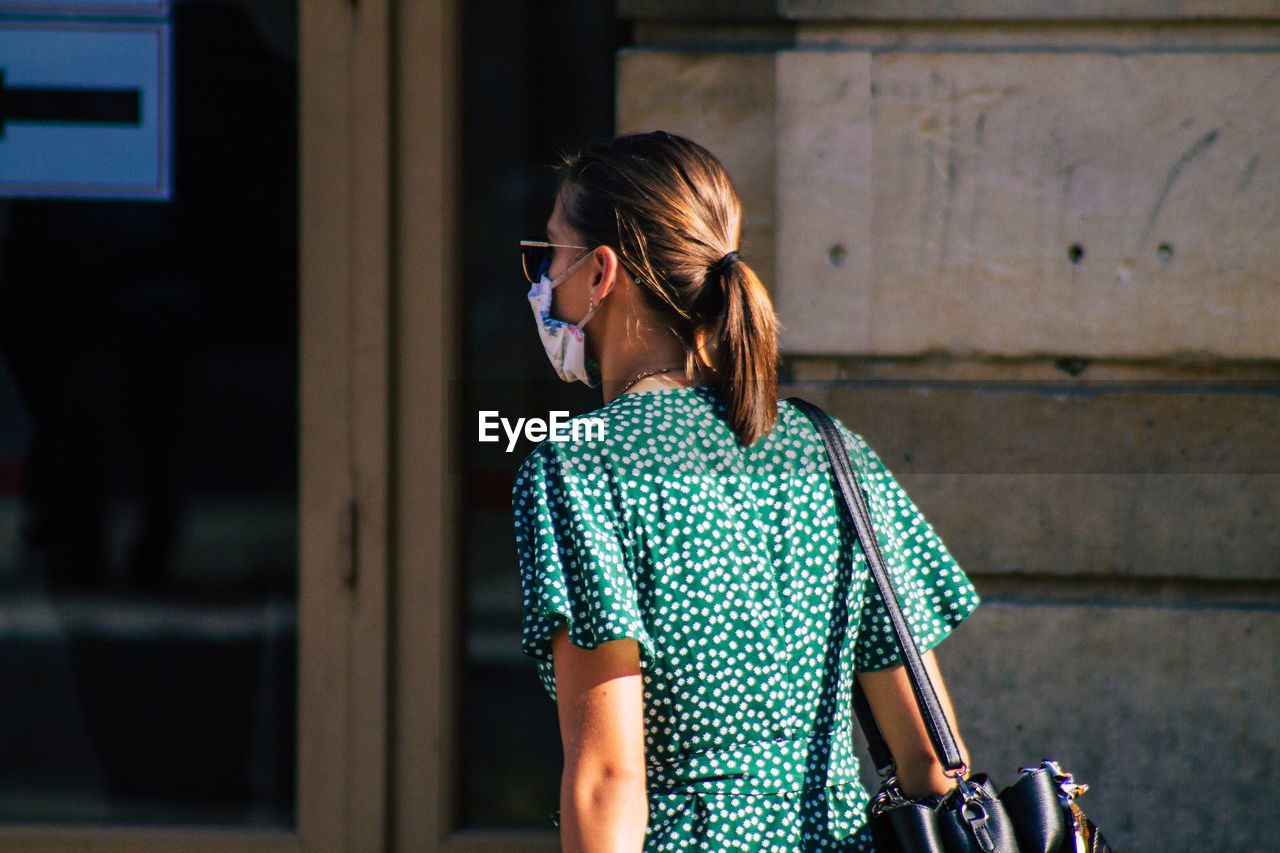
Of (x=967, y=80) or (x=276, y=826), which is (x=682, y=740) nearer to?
(x=967, y=80)

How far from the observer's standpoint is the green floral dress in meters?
1.45

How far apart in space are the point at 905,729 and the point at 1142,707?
5.92ft

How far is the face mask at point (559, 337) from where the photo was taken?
1851 millimetres

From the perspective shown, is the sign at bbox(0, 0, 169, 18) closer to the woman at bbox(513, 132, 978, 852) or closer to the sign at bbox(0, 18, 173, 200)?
the sign at bbox(0, 18, 173, 200)

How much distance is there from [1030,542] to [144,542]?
101 inches

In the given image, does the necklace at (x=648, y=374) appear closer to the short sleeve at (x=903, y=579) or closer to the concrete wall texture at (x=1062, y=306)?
the short sleeve at (x=903, y=579)

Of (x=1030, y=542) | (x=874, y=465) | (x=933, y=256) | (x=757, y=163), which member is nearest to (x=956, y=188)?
(x=933, y=256)

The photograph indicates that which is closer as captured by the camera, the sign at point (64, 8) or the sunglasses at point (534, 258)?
the sunglasses at point (534, 258)

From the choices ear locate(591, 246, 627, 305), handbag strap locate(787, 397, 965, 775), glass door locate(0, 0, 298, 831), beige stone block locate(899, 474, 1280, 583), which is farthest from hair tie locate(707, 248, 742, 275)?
glass door locate(0, 0, 298, 831)

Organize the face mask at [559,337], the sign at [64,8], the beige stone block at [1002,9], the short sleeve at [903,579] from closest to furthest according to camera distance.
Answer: the short sleeve at [903,579] → the face mask at [559,337] → the beige stone block at [1002,9] → the sign at [64,8]

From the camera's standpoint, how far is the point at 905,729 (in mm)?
1692

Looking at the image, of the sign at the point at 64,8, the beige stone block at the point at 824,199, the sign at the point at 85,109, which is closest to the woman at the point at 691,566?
the beige stone block at the point at 824,199

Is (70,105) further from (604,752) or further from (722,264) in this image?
(604,752)

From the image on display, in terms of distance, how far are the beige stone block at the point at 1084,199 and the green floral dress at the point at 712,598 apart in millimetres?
1776
